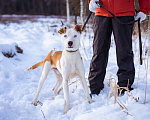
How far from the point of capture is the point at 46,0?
3456cm

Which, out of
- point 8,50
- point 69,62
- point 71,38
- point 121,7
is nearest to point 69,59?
point 69,62

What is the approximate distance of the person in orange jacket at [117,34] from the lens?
6.77 ft

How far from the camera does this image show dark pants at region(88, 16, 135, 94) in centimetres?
210

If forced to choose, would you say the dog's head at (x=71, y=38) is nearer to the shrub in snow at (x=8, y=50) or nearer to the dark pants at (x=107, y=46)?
the dark pants at (x=107, y=46)

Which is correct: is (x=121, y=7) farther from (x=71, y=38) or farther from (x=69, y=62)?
(x=69, y=62)

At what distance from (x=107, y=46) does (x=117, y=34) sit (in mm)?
264

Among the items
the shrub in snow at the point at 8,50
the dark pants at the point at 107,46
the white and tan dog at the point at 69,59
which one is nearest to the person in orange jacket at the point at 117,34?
the dark pants at the point at 107,46

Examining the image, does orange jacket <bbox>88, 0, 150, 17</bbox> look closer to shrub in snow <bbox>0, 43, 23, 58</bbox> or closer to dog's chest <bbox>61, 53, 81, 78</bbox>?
dog's chest <bbox>61, 53, 81, 78</bbox>

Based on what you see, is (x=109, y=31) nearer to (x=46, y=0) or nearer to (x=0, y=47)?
(x=0, y=47)

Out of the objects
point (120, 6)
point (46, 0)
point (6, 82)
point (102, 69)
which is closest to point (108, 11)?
point (120, 6)

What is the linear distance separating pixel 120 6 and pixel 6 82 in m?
A: 2.27

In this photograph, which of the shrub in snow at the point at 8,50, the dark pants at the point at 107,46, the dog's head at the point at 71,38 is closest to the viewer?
the dog's head at the point at 71,38

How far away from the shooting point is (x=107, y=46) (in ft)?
7.59

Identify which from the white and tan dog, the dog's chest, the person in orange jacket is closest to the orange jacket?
the person in orange jacket
